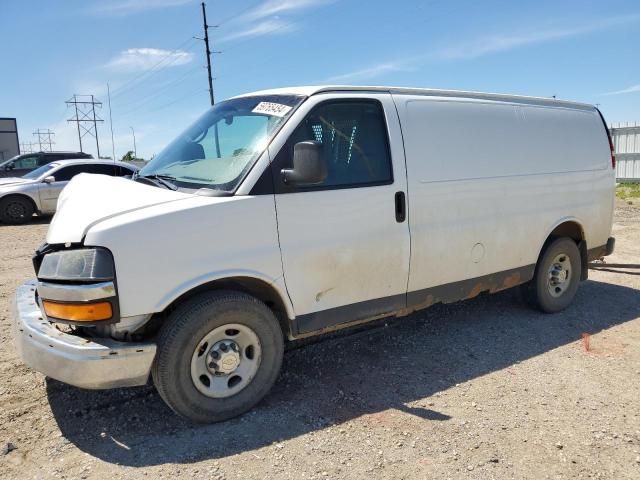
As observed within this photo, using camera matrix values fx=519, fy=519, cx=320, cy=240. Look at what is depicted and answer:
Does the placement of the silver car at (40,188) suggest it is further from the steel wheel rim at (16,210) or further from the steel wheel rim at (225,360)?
the steel wheel rim at (225,360)

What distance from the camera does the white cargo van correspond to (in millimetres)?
2977

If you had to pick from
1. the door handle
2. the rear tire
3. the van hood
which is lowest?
the rear tire

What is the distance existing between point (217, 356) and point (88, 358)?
2.47 ft

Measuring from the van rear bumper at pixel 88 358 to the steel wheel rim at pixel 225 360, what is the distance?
0.33 metres

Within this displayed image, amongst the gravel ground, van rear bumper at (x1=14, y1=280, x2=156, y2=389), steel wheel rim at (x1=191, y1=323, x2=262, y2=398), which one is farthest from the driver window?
steel wheel rim at (x1=191, y1=323, x2=262, y2=398)

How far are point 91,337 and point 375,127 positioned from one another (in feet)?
8.00

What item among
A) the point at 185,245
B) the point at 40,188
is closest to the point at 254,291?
the point at 185,245

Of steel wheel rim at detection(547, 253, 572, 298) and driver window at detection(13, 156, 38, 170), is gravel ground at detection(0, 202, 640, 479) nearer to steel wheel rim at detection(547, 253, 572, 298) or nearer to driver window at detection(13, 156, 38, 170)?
steel wheel rim at detection(547, 253, 572, 298)

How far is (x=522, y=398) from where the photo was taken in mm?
3686

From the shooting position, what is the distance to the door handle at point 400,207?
12.8 feet

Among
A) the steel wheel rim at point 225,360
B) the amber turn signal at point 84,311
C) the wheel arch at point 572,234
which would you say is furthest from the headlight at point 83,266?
the wheel arch at point 572,234

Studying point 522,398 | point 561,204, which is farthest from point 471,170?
point 522,398

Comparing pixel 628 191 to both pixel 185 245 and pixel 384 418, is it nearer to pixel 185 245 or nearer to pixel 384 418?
pixel 384 418

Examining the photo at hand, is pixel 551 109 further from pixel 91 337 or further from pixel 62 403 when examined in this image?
pixel 62 403
